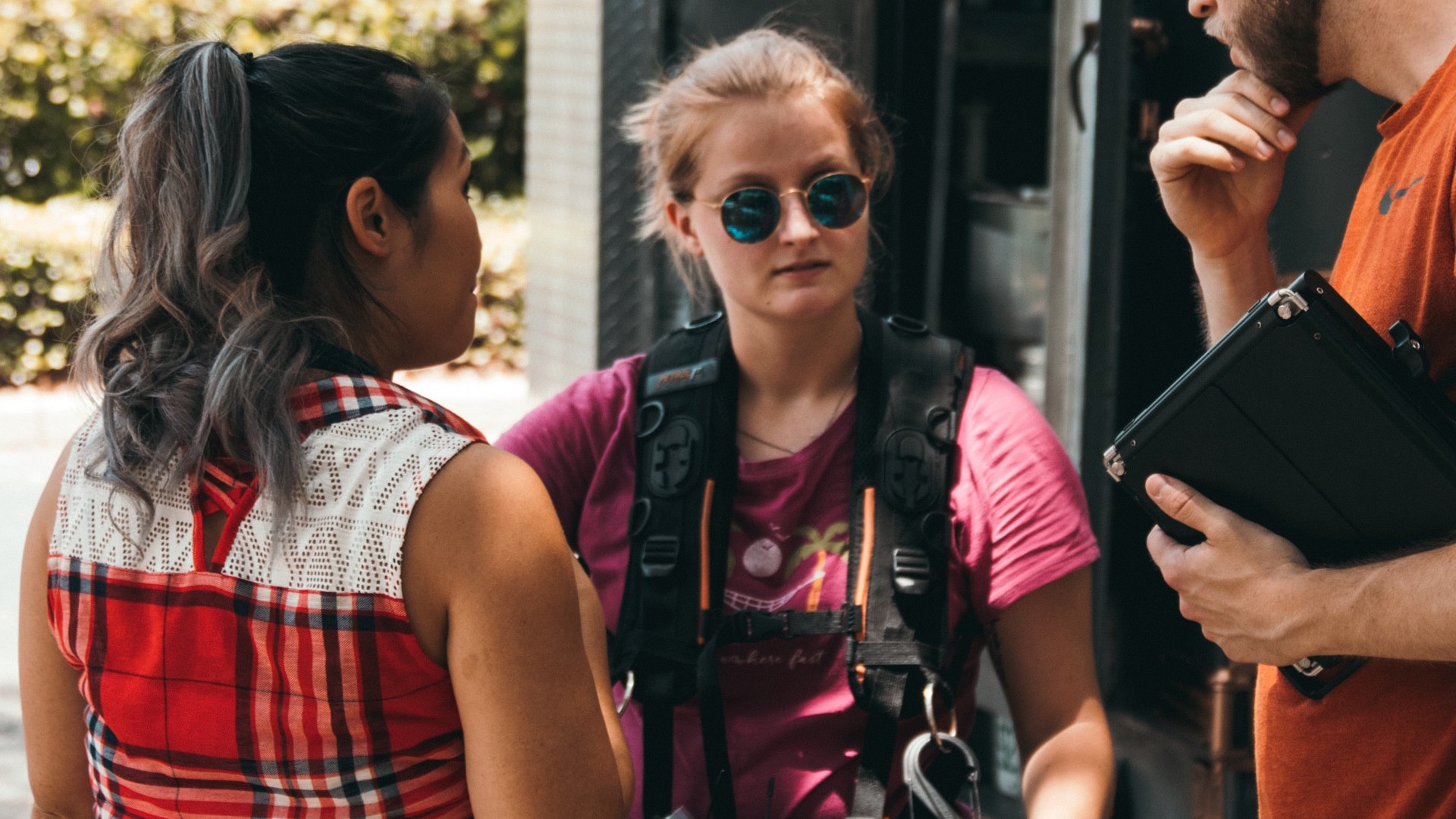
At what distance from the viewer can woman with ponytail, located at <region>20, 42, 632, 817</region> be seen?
4.41 ft

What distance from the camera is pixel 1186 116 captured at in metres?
1.75

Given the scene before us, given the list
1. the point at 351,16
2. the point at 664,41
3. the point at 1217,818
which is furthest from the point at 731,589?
the point at 351,16

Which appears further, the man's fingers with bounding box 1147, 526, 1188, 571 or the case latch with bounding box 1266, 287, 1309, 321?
the man's fingers with bounding box 1147, 526, 1188, 571

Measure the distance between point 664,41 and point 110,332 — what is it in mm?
2474

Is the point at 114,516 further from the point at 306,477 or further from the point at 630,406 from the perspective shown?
the point at 630,406

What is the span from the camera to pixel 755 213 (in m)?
2.22

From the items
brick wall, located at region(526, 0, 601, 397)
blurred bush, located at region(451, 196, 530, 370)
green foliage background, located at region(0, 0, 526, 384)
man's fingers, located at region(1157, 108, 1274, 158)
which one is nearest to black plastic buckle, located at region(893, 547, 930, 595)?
man's fingers, located at region(1157, 108, 1274, 158)

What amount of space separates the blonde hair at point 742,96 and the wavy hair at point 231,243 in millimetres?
807

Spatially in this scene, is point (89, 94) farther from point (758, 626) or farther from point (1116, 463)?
point (1116, 463)

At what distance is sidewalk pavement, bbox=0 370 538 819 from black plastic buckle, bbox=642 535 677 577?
2968mm

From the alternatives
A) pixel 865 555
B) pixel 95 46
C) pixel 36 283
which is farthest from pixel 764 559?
pixel 95 46

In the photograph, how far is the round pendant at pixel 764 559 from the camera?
2.04 m

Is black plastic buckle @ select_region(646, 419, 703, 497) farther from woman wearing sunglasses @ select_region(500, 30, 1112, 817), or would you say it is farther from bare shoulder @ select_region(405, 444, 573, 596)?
bare shoulder @ select_region(405, 444, 573, 596)

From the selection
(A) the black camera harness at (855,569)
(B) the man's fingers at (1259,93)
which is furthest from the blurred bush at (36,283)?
(B) the man's fingers at (1259,93)
